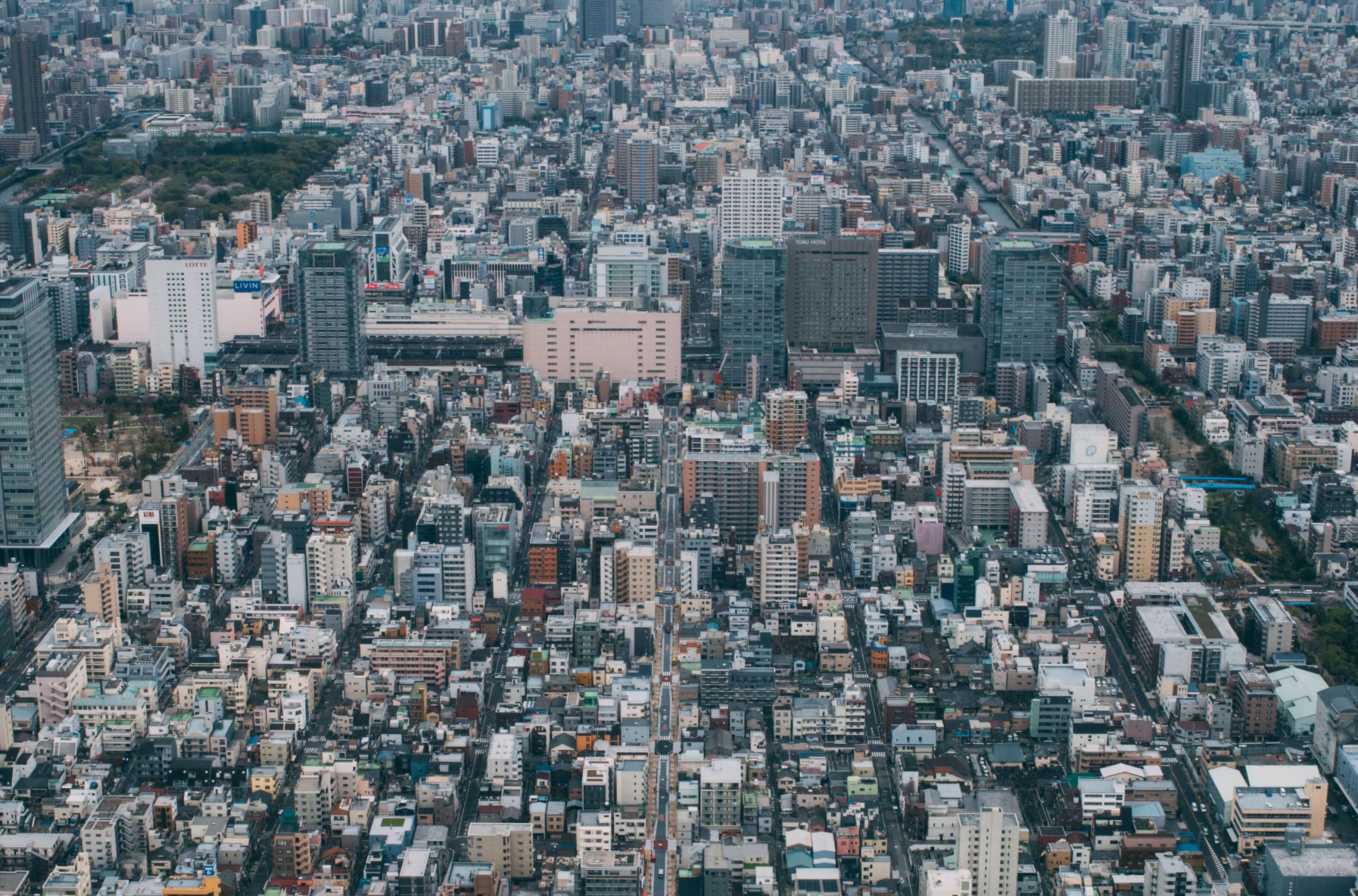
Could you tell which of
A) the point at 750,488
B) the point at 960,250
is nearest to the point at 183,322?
the point at 750,488

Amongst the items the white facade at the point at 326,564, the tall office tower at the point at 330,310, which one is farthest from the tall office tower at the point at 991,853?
the tall office tower at the point at 330,310

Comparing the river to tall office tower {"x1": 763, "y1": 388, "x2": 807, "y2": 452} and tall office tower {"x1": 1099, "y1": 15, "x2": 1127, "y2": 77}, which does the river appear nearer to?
tall office tower {"x1": 1099, "y1": 15, "x2": 1127, "y2": 77}

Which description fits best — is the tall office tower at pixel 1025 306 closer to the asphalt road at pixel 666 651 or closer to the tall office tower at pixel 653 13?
the asphalt road at pixel 666 651

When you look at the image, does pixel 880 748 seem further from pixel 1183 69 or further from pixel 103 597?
pixel 1183 69

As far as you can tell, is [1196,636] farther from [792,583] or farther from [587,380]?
[587,380]

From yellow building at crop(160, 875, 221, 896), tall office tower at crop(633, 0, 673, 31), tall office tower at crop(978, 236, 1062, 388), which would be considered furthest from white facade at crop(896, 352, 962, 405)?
tall office tower at crop(633, 0, 673, 31)

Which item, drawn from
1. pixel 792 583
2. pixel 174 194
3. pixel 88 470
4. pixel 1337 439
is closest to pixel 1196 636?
pixel 792 583

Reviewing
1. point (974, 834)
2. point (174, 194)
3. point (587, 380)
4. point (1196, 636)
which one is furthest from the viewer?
point (174, 194)
